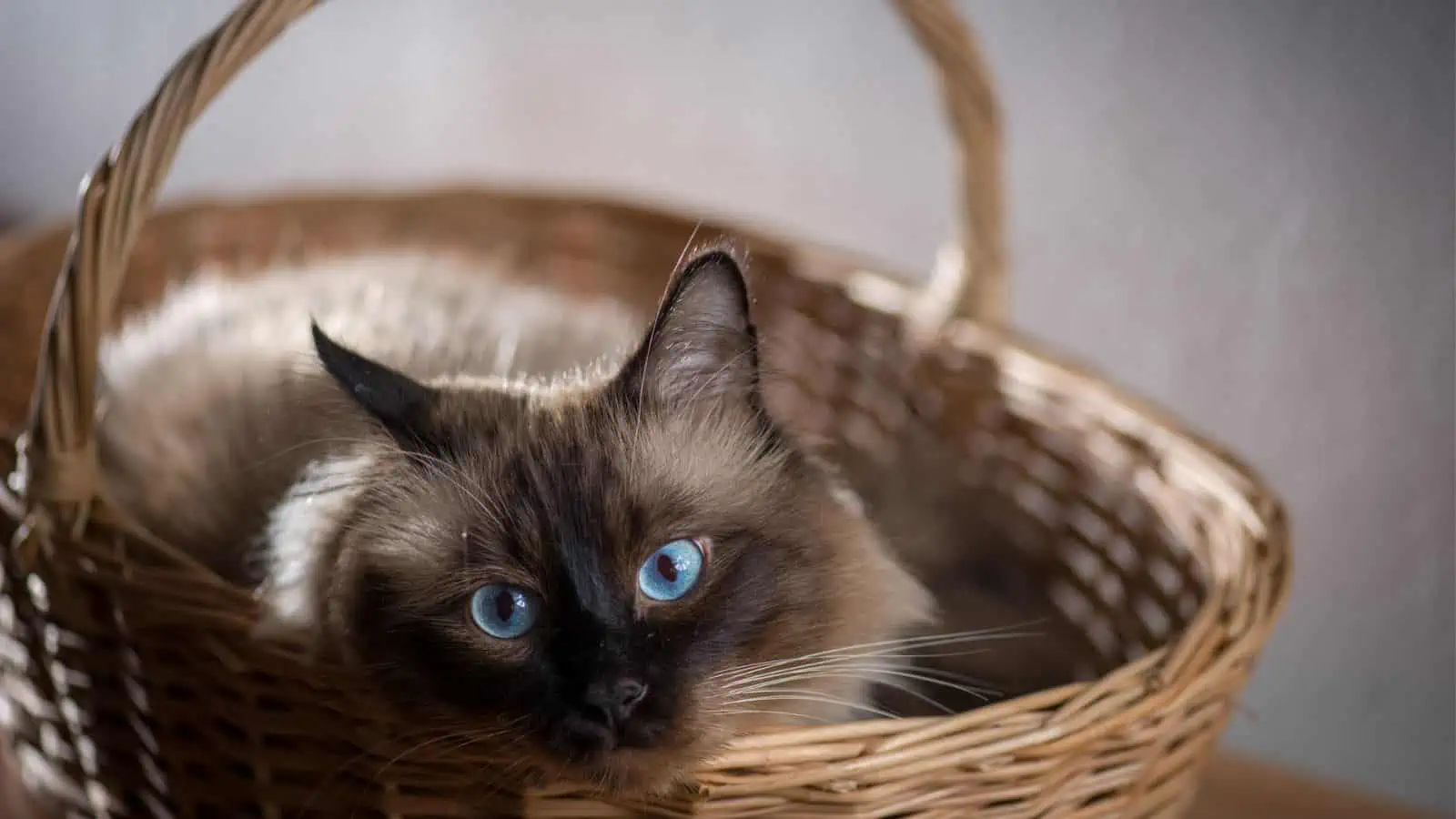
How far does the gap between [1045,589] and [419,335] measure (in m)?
0.87

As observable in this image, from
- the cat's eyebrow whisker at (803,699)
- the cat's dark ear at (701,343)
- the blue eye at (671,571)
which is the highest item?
the cat's dark ear at (701,343)

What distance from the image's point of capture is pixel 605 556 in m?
0.95

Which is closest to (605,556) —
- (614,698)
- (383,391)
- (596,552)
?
(596,552)

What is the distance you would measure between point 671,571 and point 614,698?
14 centimetres

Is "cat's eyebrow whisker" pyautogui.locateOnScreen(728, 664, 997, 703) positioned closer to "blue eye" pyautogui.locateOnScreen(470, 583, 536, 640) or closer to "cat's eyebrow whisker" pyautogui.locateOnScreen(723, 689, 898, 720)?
"cat's eyebrow whisker" pyautogui.locateOnScreen(723, 689, 898, 720)

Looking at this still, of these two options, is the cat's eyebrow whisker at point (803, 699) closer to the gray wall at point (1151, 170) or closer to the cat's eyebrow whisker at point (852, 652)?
the cat's eyebrow whisker at point (852, 652)

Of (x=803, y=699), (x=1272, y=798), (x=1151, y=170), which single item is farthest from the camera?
(x=1151, y=170)

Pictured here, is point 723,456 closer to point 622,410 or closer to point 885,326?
point 622,410

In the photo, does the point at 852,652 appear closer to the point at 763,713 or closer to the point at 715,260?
the point at 763,713

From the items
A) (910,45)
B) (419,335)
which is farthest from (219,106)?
(910,45)

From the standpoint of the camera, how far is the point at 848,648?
41.3 inches

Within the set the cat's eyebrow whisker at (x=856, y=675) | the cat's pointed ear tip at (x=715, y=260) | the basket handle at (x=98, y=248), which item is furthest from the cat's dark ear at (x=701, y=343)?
the basket handle at (x=98, y=248)

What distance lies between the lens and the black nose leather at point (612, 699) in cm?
87

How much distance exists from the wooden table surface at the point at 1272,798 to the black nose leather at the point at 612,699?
3.66 ft
